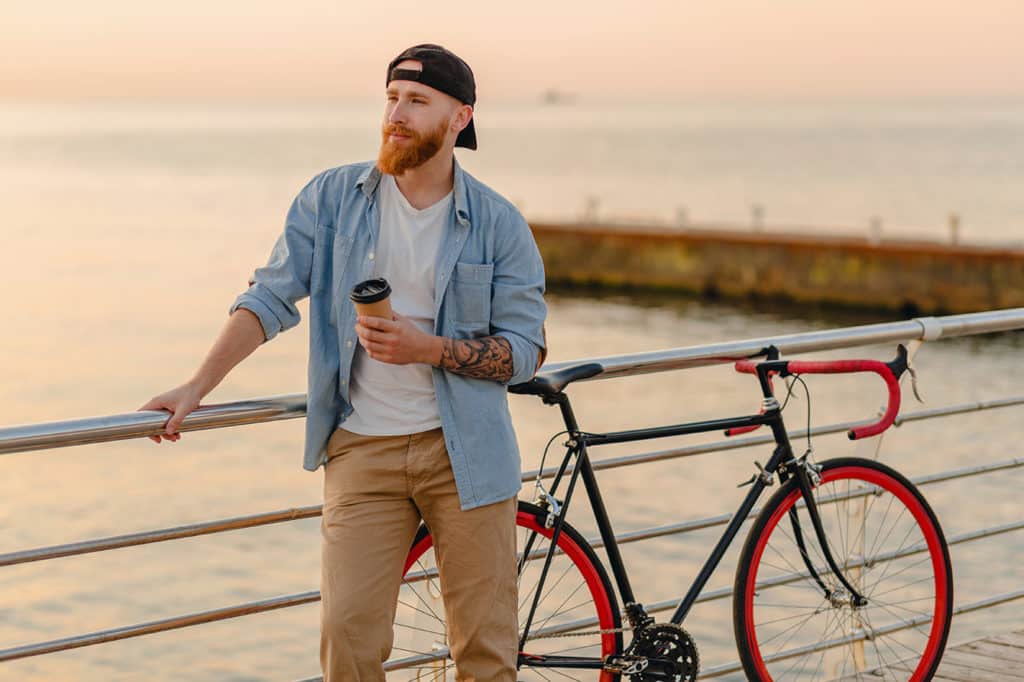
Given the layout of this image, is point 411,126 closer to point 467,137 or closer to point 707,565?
point 467,137

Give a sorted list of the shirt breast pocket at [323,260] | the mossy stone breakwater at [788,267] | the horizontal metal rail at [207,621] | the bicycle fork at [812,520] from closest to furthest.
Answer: the shirt breast pocket at [323,260], the horizontal metal rail at [207,621], the bicycle fork at [812,520], the mossy stone breakwater at [788,267]

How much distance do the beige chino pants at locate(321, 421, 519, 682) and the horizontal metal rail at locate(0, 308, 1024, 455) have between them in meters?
0.23

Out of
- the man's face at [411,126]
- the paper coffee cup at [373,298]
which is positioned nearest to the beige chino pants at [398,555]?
the paper coffee cup at [373,298]

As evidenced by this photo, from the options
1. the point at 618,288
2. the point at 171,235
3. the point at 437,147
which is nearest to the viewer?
the point at 437,147

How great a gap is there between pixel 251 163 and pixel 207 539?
12869 cm

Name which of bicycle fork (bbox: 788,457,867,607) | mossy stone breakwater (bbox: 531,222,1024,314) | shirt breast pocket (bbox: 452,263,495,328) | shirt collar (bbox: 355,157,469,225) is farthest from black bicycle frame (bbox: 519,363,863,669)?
mossy stone breakwater (bbox: 531,222,1024,314)

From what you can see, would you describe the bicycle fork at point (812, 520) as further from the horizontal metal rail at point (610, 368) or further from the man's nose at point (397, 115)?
the man's nose at point (397, 115)

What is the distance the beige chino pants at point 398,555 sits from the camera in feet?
9.55

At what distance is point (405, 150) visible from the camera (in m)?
2.88

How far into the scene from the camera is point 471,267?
2943 millimetres

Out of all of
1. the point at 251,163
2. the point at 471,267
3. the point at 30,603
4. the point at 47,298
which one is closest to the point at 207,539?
the point at 30,603

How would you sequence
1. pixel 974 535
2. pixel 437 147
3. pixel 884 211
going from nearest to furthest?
pixel 437 147 → pixel 974 535 → pixel 884 211

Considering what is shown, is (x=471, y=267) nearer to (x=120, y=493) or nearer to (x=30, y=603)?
(x=30, y=603)

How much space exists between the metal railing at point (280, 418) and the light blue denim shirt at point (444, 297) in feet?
0.80
